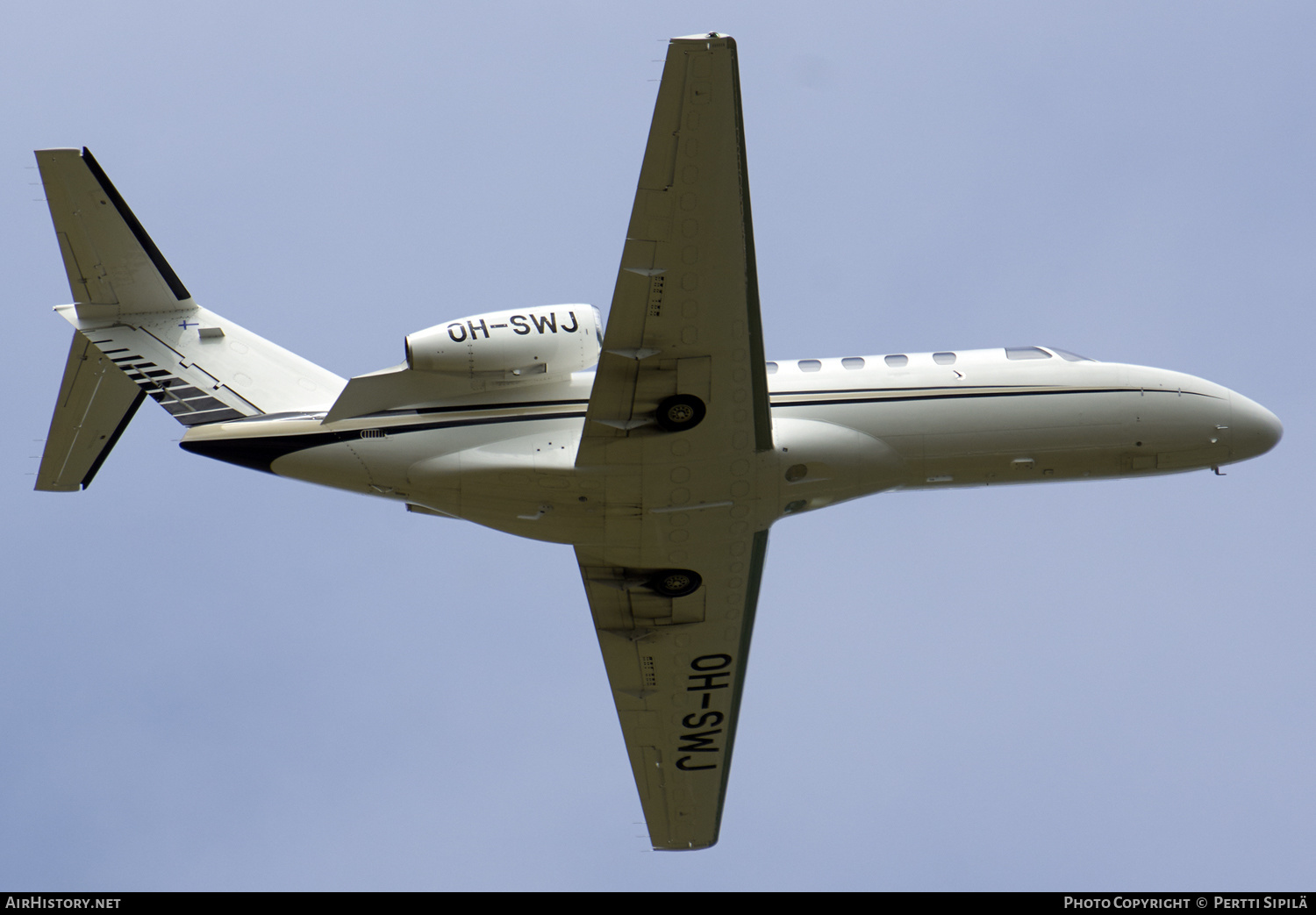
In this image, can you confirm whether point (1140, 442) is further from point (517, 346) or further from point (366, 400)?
point (366, 400)

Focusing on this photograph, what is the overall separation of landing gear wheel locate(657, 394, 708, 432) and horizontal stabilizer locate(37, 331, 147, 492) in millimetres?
7540

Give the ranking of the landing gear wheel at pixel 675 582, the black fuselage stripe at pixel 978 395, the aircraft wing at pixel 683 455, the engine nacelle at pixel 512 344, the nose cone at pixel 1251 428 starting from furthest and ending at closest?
the nose cone at pixel 1251 428 → the landing gear wheel at pixel 675 582 → the black fuselage stripe at pixel 978 395 → the engine nacelle at pixel 512 344 → the aircraft wing at pixel 683 455

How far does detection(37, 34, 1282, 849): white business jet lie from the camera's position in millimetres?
17000

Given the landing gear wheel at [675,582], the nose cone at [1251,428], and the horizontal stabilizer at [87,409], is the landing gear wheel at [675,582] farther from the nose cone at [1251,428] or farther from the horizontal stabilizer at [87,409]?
the nose cone at [1251,428]

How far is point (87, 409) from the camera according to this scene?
18.6 m

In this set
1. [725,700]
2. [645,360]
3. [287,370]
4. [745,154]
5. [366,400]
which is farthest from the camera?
[725,700]

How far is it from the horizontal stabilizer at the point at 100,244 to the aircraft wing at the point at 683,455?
687 cm

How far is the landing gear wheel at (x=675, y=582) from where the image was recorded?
19.4 meters

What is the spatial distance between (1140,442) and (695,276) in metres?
7.67

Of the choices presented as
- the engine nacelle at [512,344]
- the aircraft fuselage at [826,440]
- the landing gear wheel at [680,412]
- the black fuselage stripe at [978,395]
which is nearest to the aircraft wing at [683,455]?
the landing gear wheel at [680,412]

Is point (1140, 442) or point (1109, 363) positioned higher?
point (1109, 363)

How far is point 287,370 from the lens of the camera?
1908 cm

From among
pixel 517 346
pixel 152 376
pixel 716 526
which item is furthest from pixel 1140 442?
pixel 152 376

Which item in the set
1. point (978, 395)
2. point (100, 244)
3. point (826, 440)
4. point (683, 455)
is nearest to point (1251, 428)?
point (978, 395)
